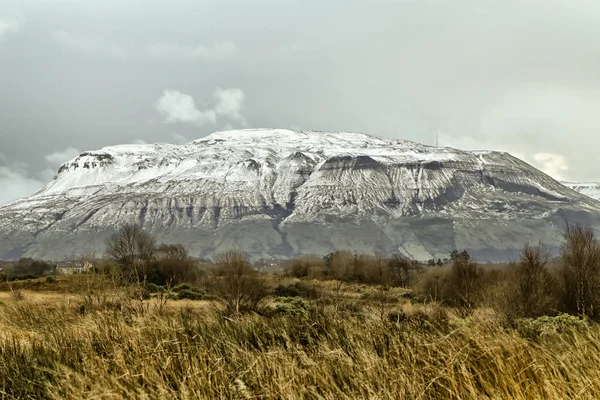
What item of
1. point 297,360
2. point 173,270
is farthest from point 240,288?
point 297,360

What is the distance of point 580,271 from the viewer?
33.7 meters

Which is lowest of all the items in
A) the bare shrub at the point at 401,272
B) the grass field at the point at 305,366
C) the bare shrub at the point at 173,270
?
the bare shrub at the point at 401,272

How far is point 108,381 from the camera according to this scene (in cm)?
639

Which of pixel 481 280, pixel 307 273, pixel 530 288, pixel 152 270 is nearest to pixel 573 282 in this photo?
pixel 530 288

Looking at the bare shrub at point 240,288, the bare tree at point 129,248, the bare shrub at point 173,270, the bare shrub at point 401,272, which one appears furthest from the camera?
A: the bare shrub at point 401,272

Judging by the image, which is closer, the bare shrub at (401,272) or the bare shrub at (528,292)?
the bare shrub at (528,292)

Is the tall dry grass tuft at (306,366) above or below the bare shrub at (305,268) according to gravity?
above

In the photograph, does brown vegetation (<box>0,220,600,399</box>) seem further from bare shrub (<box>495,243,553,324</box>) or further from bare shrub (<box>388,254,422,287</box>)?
bare shrub (<box>388,254,422,287</box>)

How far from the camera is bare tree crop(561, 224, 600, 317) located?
107 ft

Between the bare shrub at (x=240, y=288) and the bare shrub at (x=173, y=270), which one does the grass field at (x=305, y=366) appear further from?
the bare shrub at (x=173, y=270)

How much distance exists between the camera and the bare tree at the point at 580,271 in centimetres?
3247

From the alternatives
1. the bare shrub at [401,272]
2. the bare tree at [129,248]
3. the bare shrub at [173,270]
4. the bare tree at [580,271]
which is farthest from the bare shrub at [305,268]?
the bare tree at [580,271]

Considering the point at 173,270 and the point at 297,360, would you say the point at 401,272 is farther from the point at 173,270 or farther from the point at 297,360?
the point at 297,360

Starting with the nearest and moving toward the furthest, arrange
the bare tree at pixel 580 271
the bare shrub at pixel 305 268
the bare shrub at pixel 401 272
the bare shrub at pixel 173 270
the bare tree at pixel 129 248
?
1. the bare tree at pixel 580 271
2. the bare tree at pixel 129 248
3. the bare shrub at pixel 173 270
4. the bare shrub at pixel 401 272
5. the bare shrub at pixel 305 268
